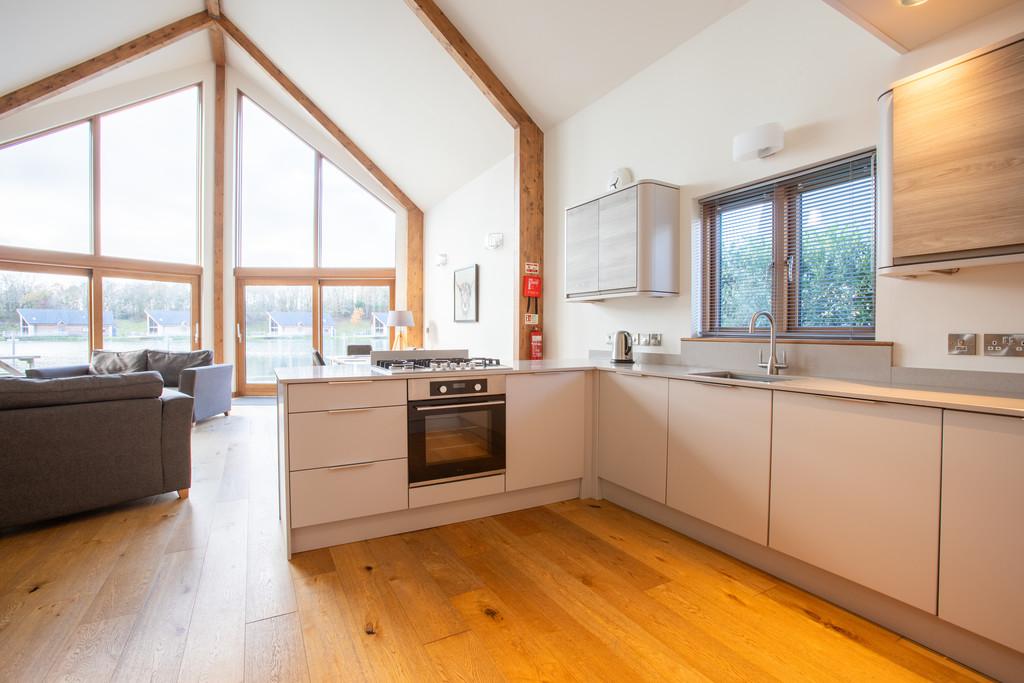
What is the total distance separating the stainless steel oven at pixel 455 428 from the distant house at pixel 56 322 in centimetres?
605

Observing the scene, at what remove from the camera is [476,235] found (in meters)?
5.82

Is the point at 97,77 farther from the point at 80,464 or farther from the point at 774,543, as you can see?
the point at 774,543

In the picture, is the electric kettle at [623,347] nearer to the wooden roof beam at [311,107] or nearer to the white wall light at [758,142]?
the white wall light at [758,142]

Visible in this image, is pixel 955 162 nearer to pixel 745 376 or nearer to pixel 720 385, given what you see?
pixel 720 385

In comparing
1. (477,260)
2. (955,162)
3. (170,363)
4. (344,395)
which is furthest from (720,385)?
(170,363)

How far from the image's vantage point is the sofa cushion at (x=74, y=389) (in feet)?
7.95

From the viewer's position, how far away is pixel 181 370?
17.4ft

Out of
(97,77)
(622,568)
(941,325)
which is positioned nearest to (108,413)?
(622,568)

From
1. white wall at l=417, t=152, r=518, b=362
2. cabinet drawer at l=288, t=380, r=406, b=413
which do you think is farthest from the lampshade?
cabinet drawer at l=288, t=380, r=406, b=413

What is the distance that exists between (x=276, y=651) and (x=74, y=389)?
197 centimetres

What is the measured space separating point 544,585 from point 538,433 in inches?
36.7

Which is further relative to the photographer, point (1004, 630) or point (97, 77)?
point (97, 77)

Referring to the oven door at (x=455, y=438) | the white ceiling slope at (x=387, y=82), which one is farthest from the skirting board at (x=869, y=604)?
the white ceiling slope at (x=387, y=82)

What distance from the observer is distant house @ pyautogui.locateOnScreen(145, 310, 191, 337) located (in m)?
6.67
